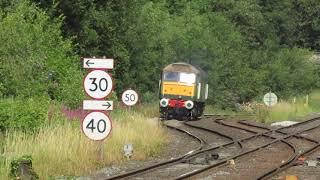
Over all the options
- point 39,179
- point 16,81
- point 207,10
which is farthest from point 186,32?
point 39,179

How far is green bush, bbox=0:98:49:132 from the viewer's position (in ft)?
53.8

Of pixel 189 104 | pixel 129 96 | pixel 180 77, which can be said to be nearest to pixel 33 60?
pixel 129 96

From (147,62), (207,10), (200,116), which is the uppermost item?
(207,10)

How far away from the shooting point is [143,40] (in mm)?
43688

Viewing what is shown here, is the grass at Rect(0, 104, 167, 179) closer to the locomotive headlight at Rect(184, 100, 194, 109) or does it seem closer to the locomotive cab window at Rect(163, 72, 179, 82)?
the locomotive headlight at Rect(184, 100, 194, 109)

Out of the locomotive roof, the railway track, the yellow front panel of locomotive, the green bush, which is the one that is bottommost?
the railway track

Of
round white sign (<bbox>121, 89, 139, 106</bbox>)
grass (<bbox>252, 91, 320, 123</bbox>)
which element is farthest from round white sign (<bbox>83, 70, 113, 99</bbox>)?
grass (<bbox>252, 91, 320, 123</bbox>)

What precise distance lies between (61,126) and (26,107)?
3.36 feet

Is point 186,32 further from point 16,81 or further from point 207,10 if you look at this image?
point 16,81

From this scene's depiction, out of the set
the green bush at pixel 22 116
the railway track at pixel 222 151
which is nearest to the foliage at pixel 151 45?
the green bush at pixel 22 116

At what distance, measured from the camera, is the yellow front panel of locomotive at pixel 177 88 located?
3850 cm

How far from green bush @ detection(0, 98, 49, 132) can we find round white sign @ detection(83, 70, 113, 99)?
9.57 ft

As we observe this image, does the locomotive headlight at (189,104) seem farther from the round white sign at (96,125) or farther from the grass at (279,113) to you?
the round white sign at (96,125)

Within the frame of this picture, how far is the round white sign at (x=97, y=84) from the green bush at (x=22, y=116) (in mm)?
2917
